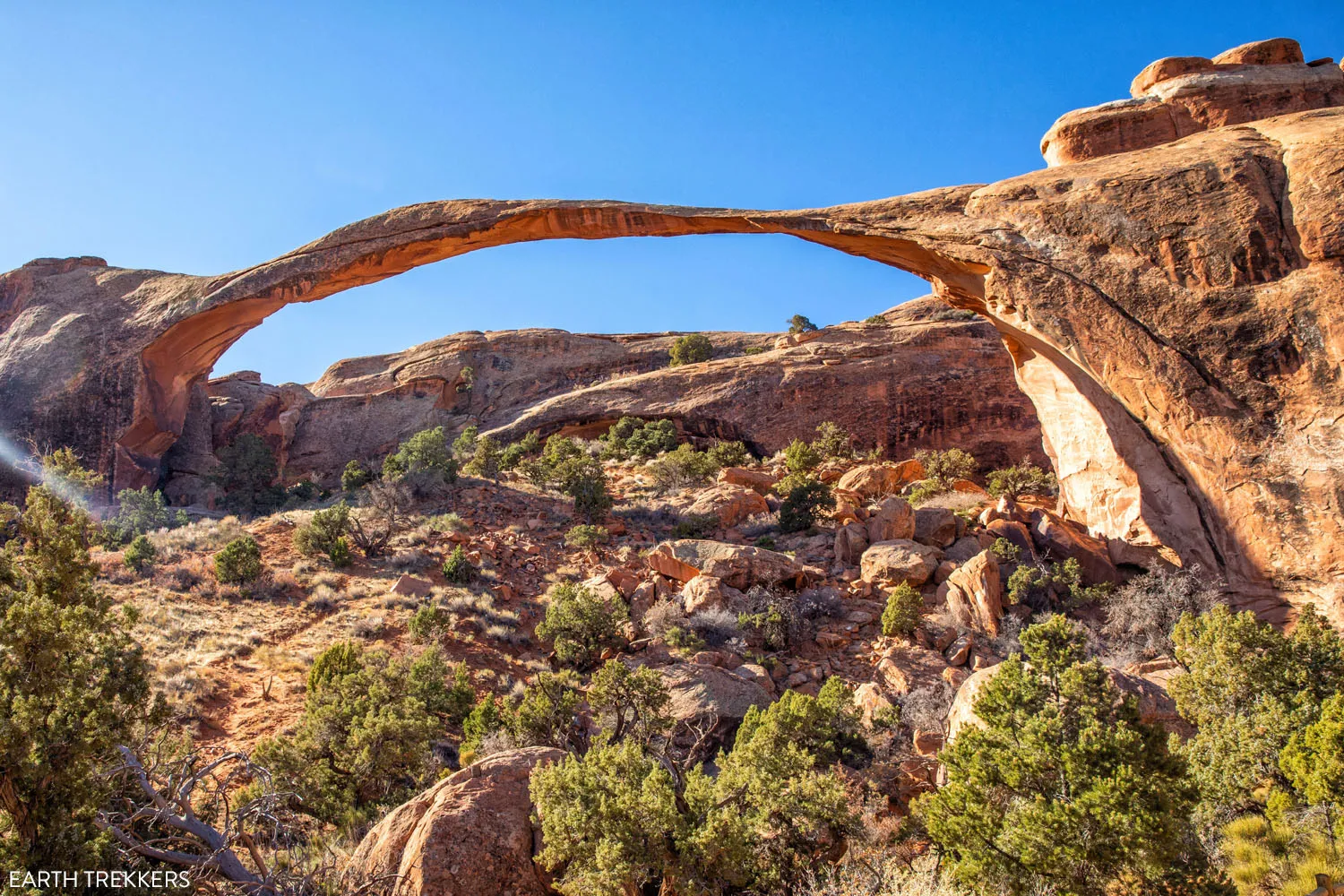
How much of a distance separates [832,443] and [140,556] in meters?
16.5

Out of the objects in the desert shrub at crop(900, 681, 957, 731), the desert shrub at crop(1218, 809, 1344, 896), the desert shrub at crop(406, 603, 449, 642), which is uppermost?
the desert shrub at crop(406, 603, 449, 642)

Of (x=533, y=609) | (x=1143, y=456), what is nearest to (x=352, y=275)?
(x=533, y=609)

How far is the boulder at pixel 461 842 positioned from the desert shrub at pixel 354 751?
1.64m

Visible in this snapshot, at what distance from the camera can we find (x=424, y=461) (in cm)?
1994

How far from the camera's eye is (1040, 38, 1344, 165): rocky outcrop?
39.5ft

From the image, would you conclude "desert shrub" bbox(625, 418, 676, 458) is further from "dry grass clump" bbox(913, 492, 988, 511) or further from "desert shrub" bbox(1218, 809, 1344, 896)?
"desert shrub" bbox(1218, 809, 1344, 896)

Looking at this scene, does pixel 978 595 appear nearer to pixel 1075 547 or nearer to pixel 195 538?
pixel 1075 547

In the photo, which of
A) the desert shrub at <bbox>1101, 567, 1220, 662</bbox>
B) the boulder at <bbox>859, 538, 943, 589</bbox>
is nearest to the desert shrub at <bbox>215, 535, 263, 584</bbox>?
the boulder at <bbox>859, 538, 943, 589</bbox>

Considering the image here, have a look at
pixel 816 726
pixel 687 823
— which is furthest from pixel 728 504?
pixel 687 823

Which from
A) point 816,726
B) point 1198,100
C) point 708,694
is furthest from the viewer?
point 1198,100

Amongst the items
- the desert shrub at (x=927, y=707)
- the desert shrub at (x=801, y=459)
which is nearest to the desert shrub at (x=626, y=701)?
the desert shrub at (x=927, y=707)

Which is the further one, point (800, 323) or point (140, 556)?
point (800, 323)

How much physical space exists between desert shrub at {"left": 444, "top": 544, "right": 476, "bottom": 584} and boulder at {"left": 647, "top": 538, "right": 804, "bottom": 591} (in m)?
3.55

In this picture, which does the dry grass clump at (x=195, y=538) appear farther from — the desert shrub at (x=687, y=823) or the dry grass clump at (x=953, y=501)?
the dry grass clump at (x=953, y=501)
